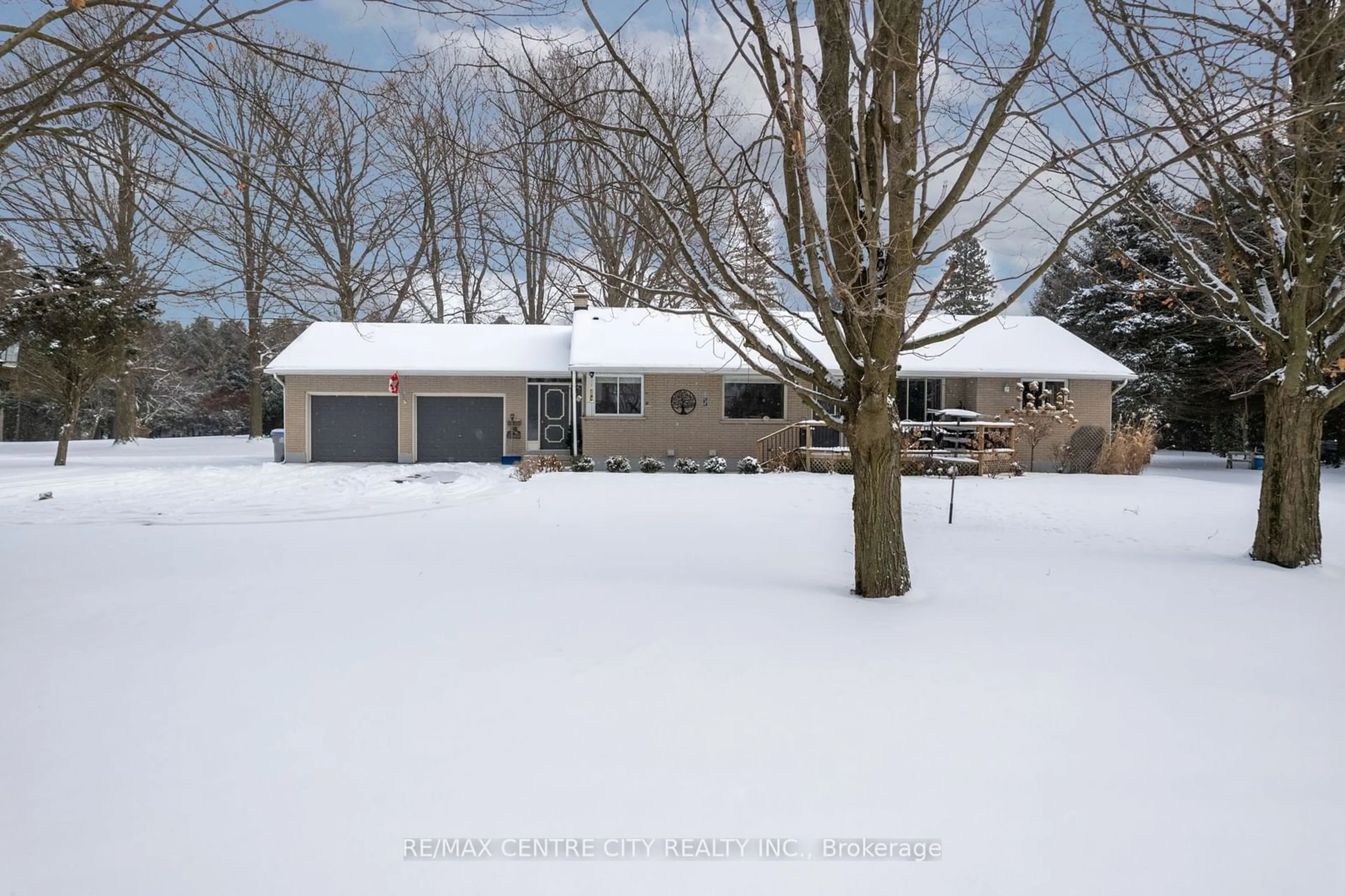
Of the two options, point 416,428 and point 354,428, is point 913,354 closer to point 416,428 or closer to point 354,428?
point 416,428

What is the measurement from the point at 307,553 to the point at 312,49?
449cm

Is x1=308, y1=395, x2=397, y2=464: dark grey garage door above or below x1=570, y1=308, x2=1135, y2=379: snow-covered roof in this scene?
below

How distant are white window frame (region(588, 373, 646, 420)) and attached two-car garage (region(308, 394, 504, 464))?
2750 mm

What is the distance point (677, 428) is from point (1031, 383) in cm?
940

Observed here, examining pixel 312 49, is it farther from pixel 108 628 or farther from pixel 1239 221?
pixel 1239 221

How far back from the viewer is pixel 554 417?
782 inches

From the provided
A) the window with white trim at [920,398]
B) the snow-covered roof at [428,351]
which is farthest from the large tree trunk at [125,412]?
the window with white trim at [920,398]

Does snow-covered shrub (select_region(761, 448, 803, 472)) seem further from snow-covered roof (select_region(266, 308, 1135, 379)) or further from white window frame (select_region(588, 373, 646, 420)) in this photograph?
white window frame (select_region(588, 373, 646, 420))

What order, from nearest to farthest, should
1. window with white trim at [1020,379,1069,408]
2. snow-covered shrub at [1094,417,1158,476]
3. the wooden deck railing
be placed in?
the wooden deck railing → snow-covered shrub at [1094,417,1158,476] → window with white trim at [1020,379,1069,408]

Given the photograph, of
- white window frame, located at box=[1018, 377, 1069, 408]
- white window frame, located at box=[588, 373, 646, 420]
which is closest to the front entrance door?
white window frame, located at box=[588, 373, 646, 420]

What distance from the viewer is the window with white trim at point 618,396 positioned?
18688 millimetres

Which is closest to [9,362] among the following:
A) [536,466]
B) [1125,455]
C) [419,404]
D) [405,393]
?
[405,393]

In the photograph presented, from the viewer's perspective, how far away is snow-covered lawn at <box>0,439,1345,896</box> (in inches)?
87.6

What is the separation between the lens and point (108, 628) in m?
4.28
